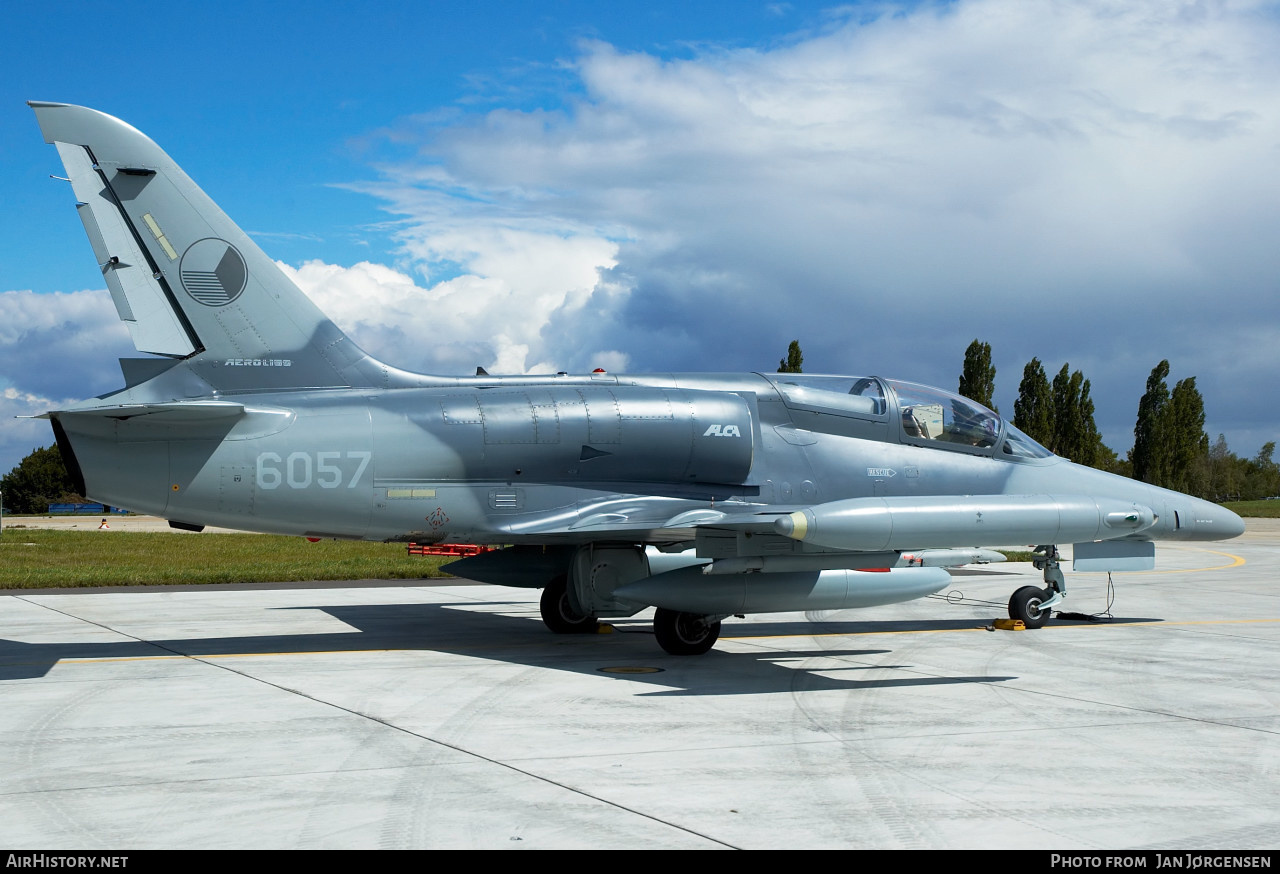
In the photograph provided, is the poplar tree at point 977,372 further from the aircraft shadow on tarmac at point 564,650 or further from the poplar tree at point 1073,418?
the aircraft shadow on tarmac at point 564,650

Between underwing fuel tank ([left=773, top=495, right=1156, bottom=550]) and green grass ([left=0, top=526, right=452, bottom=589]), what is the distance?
9.62 m

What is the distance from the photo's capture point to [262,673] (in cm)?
1122

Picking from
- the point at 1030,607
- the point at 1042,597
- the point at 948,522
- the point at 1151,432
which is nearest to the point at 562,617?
the point at 948,522

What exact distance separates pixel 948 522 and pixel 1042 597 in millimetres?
5694

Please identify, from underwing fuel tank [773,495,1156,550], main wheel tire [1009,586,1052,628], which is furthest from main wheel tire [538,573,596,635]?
main wheel tire [1009,586,1052,628]

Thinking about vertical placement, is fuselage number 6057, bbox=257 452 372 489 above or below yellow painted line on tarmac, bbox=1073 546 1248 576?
above

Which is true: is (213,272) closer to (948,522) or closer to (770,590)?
(770,590)

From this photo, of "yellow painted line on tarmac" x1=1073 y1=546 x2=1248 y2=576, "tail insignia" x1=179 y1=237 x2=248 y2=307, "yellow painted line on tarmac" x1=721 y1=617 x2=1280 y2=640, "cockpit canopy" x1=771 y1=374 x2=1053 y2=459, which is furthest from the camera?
"yellow painted line on tarmac" x1=1073 y1=546 x2=1248 y2=576

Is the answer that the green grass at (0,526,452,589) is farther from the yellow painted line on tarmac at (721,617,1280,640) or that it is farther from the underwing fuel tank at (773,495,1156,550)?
the underwing fuel tank at (773,495,1156,550)

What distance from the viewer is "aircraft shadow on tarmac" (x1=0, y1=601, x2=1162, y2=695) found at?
11078 millimetres

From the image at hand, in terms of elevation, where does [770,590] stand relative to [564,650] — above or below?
above

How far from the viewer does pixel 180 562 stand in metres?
29.4

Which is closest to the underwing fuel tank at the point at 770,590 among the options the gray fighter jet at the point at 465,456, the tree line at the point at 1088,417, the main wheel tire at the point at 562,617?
the gray fighter jet at the point at 465,456

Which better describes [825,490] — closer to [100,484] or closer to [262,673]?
[262,673]
